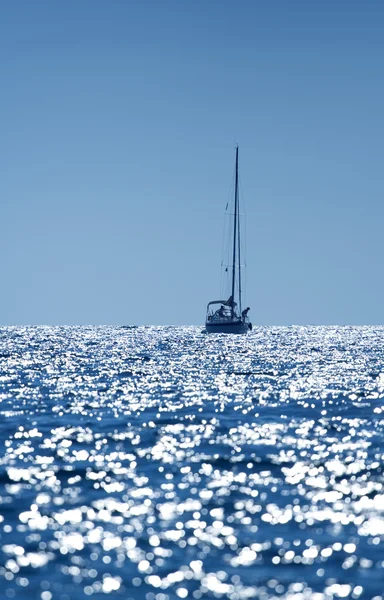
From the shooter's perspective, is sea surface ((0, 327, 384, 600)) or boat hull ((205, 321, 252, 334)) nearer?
sea surface ((0, 327, 384, 600))

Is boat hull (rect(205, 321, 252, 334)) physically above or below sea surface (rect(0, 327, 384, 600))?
above

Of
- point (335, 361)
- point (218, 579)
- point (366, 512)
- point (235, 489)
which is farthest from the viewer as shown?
point (335, 361)

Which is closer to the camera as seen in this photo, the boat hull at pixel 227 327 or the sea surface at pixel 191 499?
the sea surface at pixel 191 499

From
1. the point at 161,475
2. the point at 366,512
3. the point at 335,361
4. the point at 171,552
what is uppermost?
the point at 335,361

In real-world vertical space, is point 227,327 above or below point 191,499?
above

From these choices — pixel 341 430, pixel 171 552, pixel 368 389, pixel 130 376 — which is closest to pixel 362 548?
pixel 171 552

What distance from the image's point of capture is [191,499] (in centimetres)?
1992

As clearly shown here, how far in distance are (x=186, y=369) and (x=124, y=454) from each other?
41452 millimetres

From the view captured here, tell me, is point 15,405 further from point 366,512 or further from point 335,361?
point 335,361

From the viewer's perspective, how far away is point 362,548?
1598 centimetres

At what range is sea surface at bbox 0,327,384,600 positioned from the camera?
46.7 feet

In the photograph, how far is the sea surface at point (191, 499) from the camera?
14242 mm

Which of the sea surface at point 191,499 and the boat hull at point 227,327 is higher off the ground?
the boat hull at point 227,327

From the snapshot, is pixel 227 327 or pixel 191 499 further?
pixel 227 327
